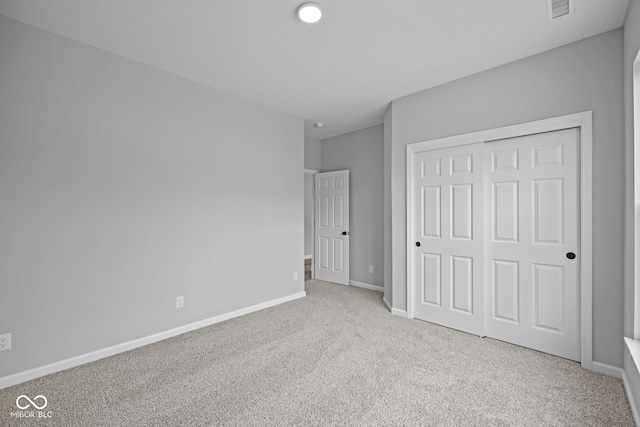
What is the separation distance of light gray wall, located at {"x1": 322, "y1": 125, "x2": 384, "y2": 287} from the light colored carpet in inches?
72.8

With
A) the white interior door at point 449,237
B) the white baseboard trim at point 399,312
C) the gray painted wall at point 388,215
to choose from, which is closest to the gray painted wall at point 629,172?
the white interior door at point 449,237

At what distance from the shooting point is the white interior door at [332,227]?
5.04m

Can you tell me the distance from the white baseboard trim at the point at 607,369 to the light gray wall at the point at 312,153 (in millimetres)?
4351

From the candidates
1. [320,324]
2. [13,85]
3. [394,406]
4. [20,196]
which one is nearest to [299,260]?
[320,324]

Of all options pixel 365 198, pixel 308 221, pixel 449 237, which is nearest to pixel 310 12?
pixel 449 237

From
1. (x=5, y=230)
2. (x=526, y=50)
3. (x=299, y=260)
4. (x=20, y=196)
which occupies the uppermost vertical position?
(x=526, y=50)

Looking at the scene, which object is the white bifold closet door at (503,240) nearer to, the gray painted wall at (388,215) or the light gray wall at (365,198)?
the gray painted wall at (388,215)

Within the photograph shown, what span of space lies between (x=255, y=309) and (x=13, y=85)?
3034 millimetres

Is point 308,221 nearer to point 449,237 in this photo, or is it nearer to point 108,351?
point 449,237

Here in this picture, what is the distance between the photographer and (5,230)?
206 centimetres

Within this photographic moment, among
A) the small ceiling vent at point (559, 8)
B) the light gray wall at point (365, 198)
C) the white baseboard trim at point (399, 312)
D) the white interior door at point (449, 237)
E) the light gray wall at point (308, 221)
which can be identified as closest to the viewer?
the small ceiling vent at point (559, 8)

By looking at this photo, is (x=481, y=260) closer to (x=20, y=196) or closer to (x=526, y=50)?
(x=526, y=50)

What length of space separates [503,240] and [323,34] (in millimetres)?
2509

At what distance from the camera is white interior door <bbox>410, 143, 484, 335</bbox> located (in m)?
2.95
